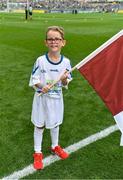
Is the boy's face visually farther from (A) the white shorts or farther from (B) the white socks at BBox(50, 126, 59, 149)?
(B) the white socks at BBox(50, 126, 59, 149)

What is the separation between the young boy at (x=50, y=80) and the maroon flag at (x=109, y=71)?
41cm

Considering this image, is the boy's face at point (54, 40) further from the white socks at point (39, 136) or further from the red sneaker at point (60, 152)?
the red sneaker at point (60, 152)

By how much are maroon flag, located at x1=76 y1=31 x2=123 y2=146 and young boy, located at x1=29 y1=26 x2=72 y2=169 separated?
0.41 m

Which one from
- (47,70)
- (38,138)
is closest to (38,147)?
(38,138)

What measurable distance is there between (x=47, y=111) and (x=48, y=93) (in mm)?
244

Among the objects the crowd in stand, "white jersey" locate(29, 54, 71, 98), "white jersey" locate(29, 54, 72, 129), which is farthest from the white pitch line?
the crowd in stand

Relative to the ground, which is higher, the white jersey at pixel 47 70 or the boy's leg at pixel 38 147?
the white jersey at pixel 47 70

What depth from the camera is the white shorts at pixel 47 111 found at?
555cm

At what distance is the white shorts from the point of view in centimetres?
555

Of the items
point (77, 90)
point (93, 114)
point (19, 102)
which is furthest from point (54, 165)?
point (77, 90)

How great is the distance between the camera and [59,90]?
18.2 ft

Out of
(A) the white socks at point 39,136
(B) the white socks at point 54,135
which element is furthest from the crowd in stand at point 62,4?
(A) the white socks at point 39,136

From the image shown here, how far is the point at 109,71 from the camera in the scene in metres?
5.00

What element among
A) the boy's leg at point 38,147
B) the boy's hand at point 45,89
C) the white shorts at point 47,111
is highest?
the boy's hand at point 45,89
